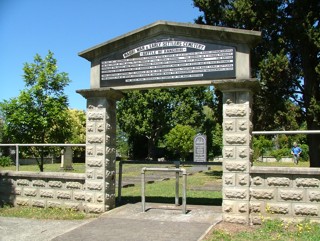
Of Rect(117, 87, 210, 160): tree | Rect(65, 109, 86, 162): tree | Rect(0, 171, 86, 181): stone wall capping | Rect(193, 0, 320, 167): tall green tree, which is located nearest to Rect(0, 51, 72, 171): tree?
Rect(0, 171, 86, 181): stone wall capping

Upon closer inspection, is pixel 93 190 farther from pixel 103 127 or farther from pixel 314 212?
pixel 314 212

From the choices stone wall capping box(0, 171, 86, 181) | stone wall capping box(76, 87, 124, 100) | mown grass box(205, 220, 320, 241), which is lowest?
mown grass box(205, 220, 320, 241)

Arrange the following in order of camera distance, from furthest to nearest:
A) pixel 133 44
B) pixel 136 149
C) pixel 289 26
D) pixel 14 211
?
1. pixel 136 149
2. pixel 289 26
3. pixel 14 211
4. pixel 133 44

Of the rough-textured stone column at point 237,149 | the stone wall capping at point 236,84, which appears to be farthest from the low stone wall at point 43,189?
the stone wall capping at point 236,84

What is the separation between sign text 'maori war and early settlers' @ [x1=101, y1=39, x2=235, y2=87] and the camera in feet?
26.6

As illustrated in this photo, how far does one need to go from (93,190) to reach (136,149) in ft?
134

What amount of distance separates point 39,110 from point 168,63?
26.3 feet

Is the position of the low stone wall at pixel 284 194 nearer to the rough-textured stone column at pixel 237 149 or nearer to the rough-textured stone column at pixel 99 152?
the rough-textured stone column at pixel 237 149

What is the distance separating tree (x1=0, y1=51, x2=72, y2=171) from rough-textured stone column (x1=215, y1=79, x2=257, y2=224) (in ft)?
28.0

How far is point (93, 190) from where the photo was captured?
29.6ft

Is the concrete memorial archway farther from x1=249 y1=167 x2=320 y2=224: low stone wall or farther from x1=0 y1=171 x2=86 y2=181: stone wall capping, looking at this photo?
x1=0 y1=171 x2=86 y2=181: stone wall capping

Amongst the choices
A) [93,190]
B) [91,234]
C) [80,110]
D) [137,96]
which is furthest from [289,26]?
[80,110]

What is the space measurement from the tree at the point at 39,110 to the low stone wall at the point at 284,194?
30.2ft

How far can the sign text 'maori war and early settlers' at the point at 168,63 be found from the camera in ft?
26.6
